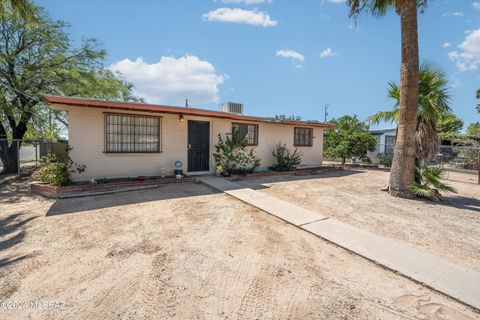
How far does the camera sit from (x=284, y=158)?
11.1 metres

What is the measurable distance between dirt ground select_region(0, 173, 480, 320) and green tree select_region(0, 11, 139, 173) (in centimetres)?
764

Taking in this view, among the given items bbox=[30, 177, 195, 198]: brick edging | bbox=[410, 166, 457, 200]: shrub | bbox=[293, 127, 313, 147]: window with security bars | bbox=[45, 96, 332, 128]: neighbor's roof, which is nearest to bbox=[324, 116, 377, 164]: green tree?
bbox=[293, 127, 313, 147]: window with security bars

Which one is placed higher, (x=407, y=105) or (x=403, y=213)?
(x=407, y=105)

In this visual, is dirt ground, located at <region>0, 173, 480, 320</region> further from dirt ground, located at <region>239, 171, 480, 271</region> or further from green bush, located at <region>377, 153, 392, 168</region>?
green bush, located at <region>377, 153, 392, 168</region>

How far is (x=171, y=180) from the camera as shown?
A: 26.1 feet

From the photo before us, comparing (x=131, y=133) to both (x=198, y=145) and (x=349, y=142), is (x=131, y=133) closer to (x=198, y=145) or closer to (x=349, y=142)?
(x=198, y=145)

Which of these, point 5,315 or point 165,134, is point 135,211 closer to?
point 5,315

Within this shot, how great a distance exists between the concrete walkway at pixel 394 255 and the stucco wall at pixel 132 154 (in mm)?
4580

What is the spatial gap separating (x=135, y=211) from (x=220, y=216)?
192cm

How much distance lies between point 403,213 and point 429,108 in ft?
13.1

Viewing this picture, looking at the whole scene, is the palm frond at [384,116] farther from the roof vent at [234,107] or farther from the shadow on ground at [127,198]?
the shadow on ground at [127,198]

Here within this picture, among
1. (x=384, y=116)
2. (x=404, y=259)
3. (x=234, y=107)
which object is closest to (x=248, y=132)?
(x=234, y=107)

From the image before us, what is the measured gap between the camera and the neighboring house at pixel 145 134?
7.13 meters

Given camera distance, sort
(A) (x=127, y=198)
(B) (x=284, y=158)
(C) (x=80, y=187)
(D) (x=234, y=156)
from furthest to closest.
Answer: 1. (B) (x=284, y=158)
2. (D) (x=234, y=156)
3. (C) (x=80, y=187)
4. (A) (x=127, y=198)
